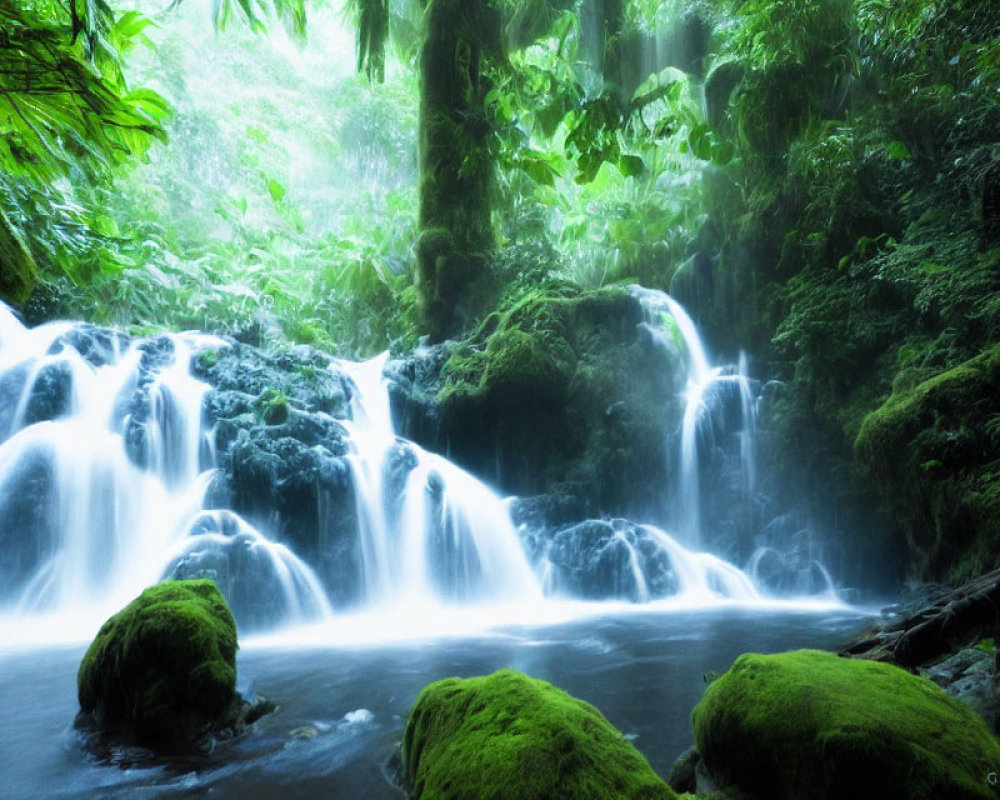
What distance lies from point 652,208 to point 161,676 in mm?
12352

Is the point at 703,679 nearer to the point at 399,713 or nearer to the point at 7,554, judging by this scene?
the point at 399,713

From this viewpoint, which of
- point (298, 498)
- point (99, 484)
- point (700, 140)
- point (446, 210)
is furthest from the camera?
point (446, 210)

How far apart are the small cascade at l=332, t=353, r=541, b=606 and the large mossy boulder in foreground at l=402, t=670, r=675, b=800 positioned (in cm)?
546

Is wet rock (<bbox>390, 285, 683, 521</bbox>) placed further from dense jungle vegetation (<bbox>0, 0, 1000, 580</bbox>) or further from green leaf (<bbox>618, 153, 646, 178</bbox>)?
green leaf (<bbox>618, 153, 646, 178</bbox>)

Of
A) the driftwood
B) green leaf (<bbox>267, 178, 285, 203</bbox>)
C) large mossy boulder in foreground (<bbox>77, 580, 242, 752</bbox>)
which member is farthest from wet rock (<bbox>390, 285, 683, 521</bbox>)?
green leaf (<bbox>267, 178, 285, 203</bbox>)

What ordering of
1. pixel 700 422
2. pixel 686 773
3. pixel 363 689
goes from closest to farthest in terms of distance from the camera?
pixel 686 773, pixel 363 689, pixel 700 422

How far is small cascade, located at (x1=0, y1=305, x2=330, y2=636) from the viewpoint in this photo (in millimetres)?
7039

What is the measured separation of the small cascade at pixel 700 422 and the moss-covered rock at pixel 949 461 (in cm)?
294

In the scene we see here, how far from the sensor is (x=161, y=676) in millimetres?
3596

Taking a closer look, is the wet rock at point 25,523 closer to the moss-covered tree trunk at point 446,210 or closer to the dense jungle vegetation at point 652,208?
the dense jungle vegetation at point 652,208

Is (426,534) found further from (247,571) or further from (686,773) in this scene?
(686,773)

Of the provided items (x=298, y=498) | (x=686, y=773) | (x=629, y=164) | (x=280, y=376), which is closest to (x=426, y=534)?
(x=298, y=498)

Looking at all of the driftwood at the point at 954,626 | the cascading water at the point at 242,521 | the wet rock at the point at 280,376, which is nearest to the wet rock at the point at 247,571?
the cascading water at the point at 242,521

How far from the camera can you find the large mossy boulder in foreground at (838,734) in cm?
213
